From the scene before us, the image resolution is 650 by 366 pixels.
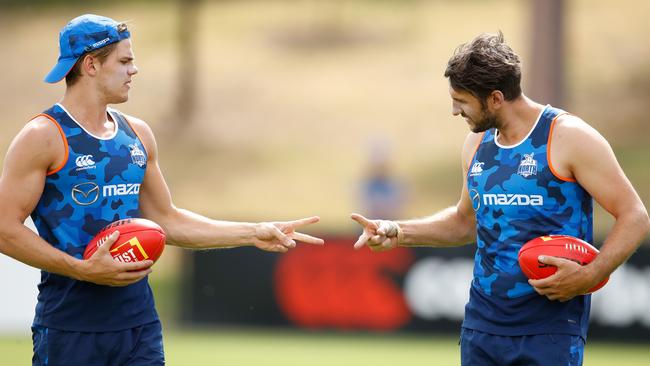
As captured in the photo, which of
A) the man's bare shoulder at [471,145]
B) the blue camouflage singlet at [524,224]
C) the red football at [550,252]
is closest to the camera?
the red football at [550,252]

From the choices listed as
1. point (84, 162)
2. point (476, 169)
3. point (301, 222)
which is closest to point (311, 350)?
point (301, 222)

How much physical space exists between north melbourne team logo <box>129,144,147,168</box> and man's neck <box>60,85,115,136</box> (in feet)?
0.45

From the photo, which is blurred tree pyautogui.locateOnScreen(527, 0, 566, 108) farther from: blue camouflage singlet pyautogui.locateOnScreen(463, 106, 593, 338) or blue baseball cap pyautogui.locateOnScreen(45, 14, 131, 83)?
blue baseball cap pyautogui.locateOnScreen(45, 14, 131, 83)

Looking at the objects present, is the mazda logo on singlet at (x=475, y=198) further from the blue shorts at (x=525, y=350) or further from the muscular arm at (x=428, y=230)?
the blue shorts at (x=525, y=350)

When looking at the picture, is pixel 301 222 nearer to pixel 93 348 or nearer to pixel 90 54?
pixel 93 348

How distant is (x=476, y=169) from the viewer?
5184mm

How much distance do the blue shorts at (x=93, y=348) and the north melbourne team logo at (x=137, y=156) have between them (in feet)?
2.60

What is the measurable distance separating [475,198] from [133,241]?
1.63 m

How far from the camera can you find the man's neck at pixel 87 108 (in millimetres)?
5191

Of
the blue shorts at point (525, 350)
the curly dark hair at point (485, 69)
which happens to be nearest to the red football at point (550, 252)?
the blue shorts at point (525, 350)

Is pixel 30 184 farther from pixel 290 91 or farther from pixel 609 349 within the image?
pixel 290 91

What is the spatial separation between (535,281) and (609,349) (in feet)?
19.6

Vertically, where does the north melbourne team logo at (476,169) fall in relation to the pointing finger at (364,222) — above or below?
above

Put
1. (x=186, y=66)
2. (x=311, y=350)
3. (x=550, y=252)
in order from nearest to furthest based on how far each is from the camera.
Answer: (x=550, y=252) < (x=311, y=350) < (x=186, y=66)
